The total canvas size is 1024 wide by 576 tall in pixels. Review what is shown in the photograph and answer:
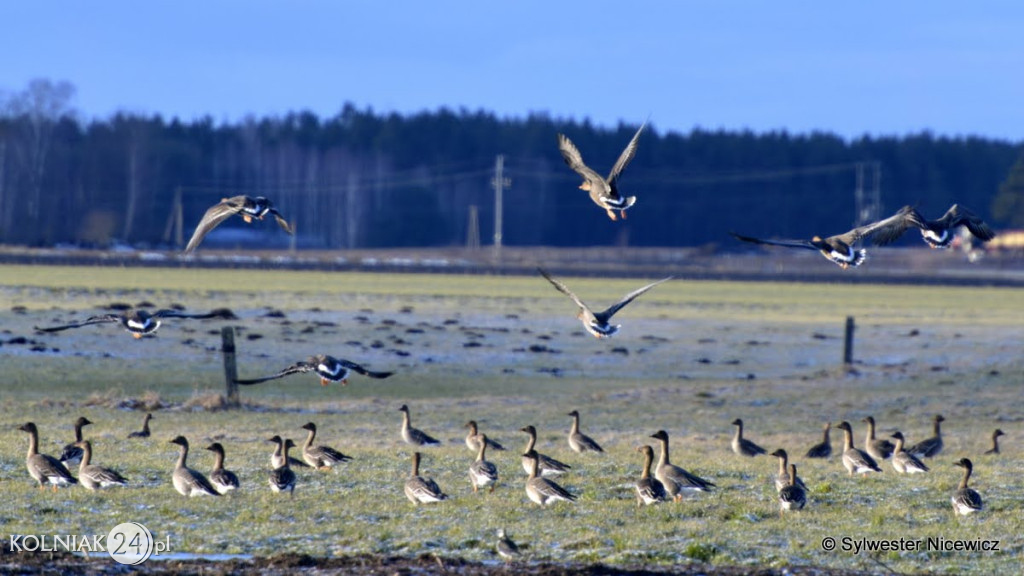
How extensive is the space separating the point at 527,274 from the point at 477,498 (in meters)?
67.1

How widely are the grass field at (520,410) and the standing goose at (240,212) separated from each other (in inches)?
110

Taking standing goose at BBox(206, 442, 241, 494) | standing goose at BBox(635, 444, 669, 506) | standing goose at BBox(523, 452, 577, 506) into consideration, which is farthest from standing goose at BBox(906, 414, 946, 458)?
standing goose at BBox(206, 442, 241, 494)

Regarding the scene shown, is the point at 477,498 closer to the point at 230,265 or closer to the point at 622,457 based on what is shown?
Result: the point at 622,457

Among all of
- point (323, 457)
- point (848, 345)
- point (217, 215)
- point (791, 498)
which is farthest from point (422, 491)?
point (848, 345)

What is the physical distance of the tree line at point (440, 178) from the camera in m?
123

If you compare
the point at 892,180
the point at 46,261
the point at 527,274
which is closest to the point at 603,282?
the point at 527,274

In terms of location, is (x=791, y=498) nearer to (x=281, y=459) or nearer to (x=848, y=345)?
(x=281, y=459)

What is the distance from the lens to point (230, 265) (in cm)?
8106

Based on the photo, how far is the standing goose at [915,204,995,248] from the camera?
570 inches

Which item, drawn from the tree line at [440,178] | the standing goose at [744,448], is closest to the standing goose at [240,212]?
the standing goose at [744,448]

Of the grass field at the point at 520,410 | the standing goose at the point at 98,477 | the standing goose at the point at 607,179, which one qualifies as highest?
the standing goose at the point at 607,179

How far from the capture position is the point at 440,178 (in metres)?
149

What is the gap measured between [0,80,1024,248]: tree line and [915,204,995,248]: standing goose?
315 feet

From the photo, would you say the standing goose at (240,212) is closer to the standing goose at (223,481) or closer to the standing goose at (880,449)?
the standing goose at (223,481)
